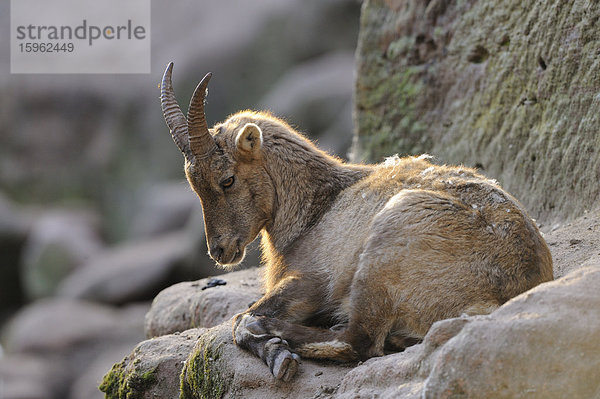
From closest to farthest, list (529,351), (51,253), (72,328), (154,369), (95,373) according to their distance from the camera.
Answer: (529,351)
(154,369)
(95,373)
(72,328)
(51,253)

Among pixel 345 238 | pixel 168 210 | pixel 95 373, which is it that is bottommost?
pixel 95 373

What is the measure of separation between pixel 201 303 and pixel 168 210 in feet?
41.0

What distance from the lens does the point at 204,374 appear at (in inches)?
197

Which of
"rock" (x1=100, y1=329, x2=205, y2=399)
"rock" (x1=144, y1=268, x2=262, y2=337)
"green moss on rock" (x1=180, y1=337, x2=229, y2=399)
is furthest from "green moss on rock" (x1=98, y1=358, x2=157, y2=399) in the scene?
"rock" (x1=144, y1=268, x2=262, y2=337)

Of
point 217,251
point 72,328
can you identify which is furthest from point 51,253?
point 217,251

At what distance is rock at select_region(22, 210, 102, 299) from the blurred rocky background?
0.11 ft

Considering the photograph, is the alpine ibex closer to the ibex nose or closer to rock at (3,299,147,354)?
the ibex nose

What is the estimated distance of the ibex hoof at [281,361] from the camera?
15.0 ft

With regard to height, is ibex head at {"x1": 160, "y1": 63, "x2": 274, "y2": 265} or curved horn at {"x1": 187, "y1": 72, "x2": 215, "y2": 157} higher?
curved horn at {"x1": 187, "y1": 72, "x2": 215, "y2": 157}

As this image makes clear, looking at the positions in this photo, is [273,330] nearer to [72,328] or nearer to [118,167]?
[72,328]

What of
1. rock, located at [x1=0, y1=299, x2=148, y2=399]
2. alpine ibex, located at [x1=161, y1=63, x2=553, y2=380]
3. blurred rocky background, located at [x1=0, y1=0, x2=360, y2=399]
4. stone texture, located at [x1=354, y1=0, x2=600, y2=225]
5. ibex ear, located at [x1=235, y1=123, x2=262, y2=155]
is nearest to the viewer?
alpine ibex, located at [x1=161, y1=63, x2=553, y2=380]

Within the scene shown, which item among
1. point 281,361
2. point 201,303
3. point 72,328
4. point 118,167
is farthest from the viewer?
point 118,167

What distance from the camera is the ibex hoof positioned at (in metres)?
4.57

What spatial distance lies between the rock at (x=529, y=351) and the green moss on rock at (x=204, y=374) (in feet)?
5.41
